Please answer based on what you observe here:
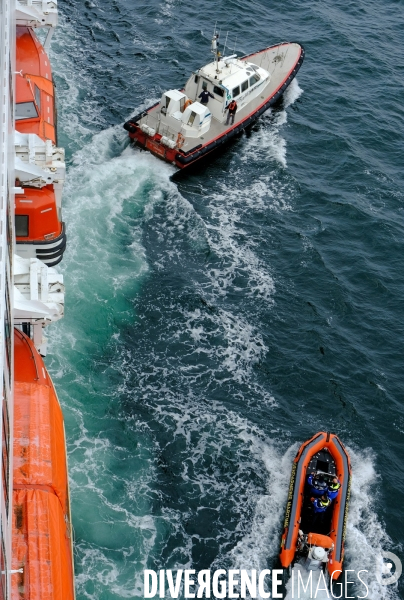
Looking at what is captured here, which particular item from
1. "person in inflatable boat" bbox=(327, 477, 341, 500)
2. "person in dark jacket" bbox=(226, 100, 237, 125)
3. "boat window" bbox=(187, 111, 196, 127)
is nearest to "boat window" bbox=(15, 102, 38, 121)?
"boat window" bbox=(187, 111, 196, 127)

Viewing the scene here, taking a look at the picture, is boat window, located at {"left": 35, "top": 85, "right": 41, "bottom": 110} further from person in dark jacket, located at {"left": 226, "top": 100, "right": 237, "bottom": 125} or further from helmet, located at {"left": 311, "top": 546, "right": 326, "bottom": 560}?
helmet, located at {"left": 311, "top": 546, "right": 326, "bottom": 560}

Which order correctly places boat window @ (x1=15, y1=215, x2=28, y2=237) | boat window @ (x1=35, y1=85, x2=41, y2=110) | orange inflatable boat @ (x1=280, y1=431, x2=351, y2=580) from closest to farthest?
orange inflatable boat @ (x1=280, y1=431, x2=351, y2=580)
boat window @ (x1=15, y1=215, x2=28, y2=237)
boat window @ (x1=35, y1=85, x2=41, y2=110)

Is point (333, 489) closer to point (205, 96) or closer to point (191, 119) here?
point (191, 119)

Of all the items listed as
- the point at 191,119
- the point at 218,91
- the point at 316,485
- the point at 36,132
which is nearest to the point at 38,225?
the point at 36,132

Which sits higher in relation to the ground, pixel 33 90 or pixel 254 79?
pixel 254 79

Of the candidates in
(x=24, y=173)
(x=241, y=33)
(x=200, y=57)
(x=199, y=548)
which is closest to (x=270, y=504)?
(x=199, y=548)

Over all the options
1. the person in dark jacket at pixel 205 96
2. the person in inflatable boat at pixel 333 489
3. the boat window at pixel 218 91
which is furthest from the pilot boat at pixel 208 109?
the person in inflatable boat at pixel 333 489

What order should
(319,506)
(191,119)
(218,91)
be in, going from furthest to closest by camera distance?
(218,91), (191,119), (319,506)

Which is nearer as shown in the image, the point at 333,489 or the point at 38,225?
the point at 333,489
